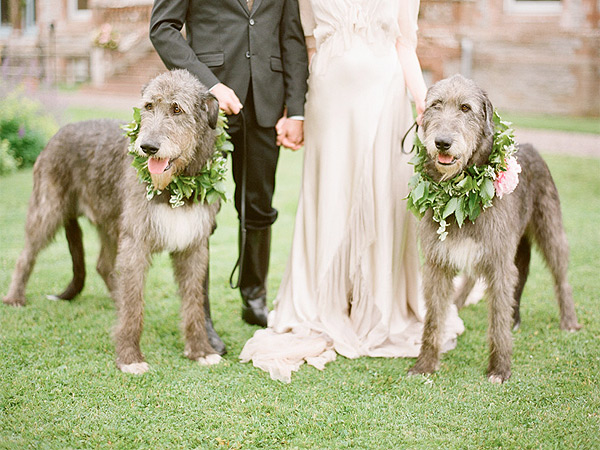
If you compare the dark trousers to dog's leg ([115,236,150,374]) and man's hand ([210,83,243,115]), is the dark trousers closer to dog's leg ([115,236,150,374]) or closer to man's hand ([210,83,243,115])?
man's hand ([210,83,243,115])

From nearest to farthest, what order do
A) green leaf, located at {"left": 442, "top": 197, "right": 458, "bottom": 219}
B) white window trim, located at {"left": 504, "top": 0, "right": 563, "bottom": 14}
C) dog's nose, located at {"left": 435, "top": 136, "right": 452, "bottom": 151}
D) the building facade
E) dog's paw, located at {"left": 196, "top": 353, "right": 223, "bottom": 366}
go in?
dog's nose, located at {"left": 435, "top": 136, "right": 452, "bottom": 151}, green leaf, located at {"left": 442, "top": 197, "right": 458, "bottom": 219}, dog's paw, located at {"left": 196, "top": 353, "right": 223, "bottom": 366}, the building facade, white window trim, located at {"left": 504, "top": 0, "right": 563, "bottom": 14}

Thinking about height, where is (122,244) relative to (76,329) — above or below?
above

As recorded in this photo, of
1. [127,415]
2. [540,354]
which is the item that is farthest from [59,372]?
[540,354]

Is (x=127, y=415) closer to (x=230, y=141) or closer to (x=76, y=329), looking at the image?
(x=76, y=329)

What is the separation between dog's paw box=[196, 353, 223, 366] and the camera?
4.23 m

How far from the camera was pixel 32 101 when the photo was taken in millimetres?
11922

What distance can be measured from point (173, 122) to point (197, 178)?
400 mm

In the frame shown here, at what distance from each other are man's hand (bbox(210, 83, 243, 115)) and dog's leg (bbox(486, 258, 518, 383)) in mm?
1886

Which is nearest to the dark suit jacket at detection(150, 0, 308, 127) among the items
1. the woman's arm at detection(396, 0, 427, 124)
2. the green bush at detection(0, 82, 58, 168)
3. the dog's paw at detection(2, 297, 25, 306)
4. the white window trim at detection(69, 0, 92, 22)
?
the woman's arm at detection(396, 0, 427, 124)

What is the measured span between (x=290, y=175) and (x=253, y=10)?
719 centimetres

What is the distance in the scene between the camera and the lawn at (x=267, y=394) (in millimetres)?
3264

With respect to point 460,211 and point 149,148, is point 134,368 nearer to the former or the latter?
point 149,148

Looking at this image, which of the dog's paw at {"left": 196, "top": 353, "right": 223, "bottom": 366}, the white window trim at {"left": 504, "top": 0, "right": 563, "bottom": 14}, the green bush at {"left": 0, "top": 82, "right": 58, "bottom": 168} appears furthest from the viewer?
the white window trim at {"left": 504, "top": 0, "right": 563, "bottom": 14}

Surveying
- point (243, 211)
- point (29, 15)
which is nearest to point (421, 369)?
point (243, 211)
